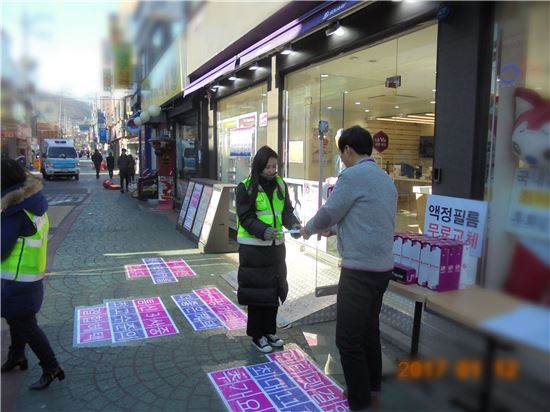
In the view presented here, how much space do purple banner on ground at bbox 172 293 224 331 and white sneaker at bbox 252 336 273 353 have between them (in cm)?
64

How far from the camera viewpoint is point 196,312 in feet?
15.3

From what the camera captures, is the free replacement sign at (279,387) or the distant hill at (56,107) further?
the free replacement sign at (279,387)

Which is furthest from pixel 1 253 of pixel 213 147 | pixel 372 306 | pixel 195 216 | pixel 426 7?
pixel 213 147

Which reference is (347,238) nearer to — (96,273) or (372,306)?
(372,306)

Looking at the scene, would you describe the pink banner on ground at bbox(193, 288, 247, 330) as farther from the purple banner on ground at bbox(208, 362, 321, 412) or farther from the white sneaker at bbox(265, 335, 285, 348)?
the purple banner on ground at bbox(208, 362, 321, 412)

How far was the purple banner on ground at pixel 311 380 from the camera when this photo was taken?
2.97 meters

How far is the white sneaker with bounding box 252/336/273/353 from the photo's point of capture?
370cm

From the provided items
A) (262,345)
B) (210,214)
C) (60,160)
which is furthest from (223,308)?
(60,160)

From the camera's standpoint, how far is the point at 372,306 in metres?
2.76

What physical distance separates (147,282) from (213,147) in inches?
233

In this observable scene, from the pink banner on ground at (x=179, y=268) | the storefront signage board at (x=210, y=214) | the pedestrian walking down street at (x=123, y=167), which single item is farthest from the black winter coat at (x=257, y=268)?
the pedestrian walking down street at (x=123, y=167)

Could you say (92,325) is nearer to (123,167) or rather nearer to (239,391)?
(239,391)

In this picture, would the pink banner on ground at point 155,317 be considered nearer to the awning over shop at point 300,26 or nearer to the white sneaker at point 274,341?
the white sneaker at point 274,341

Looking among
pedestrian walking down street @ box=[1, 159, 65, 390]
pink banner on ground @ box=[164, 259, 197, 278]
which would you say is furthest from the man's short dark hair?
pink banner on ground @ box=[164, 259, 197, 278]
